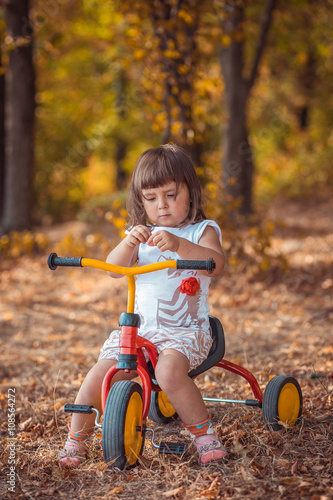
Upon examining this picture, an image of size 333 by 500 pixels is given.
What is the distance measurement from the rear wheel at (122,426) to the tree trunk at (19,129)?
24.1ft

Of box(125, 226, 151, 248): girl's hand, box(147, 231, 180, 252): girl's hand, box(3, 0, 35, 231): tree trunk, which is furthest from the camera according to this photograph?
box(3, 0, 35, 231): tree trunk

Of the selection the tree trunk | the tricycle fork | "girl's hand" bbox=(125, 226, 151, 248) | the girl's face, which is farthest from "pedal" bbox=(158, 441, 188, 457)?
the tree trunk

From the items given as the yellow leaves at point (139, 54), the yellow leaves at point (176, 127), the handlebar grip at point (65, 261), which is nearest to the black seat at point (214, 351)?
the handlebar grip at point (65, 261)

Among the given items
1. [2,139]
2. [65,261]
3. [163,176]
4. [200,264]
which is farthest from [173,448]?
[2,139]

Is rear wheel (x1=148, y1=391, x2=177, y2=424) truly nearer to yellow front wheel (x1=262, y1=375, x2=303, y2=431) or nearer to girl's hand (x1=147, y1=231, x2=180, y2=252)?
yellow front wheel (x1=262, y1=375, x2=303, y2=431)

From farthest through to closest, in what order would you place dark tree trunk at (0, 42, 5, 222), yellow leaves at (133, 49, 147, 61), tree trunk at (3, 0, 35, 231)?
dark tree trunk at (0, 42, 5, 222), tree trunk at (3, 0, 35, 231), yellow leaves at (133, 49, 147, 61)

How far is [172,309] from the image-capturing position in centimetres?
275

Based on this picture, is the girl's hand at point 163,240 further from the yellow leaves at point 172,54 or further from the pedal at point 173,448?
the yellow leaves at point 172,54

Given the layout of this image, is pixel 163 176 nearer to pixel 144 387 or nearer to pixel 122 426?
pixel 144 387

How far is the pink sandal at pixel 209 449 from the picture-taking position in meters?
2.51

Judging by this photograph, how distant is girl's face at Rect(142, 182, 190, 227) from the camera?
2.78m

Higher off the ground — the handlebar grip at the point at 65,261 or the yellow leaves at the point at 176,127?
the yellow leaves at the point at 176,127

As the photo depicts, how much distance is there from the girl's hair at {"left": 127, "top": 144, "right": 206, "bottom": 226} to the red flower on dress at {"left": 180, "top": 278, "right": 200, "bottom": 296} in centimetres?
33

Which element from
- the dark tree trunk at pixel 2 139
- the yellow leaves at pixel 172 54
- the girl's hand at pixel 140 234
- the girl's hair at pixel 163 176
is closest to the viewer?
the girl's hand at pixel 140 234
